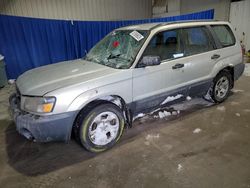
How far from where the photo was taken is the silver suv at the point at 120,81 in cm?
232

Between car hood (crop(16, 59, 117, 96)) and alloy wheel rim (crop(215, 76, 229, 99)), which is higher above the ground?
car hood (crop(16, 59, 117, 96))

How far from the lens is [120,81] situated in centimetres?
262

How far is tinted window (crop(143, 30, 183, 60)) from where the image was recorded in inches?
116

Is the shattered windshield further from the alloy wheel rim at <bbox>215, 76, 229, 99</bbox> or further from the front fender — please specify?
the alloy wheel rim at <bbox>215, 76, 229, 99</bbox>

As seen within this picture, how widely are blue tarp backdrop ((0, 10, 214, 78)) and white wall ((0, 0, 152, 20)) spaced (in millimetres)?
2167

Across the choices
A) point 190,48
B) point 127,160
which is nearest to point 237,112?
point 190,48

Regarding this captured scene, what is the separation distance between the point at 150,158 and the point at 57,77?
63.2 inches

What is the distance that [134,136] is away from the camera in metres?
3.05

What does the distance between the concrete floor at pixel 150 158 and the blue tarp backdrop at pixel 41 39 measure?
10.9 ft

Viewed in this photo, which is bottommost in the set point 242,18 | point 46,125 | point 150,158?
point 150,158

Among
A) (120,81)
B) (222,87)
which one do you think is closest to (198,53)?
(222,87)

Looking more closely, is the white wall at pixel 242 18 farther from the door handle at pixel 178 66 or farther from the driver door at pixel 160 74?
the door handle at pixel 178 66

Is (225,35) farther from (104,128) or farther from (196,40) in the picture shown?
(104,128)

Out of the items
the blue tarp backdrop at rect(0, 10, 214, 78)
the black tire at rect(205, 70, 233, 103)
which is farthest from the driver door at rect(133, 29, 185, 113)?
the blue tarp backdrop at rect(0, 10, 214, 78)
